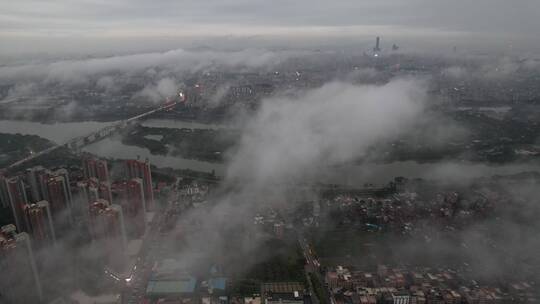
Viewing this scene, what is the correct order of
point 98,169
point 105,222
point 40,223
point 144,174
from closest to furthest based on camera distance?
point 105,222 → point 40,223 → point 144,174 → point 98,169

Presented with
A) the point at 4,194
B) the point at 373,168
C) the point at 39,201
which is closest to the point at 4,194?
the point at 4,194

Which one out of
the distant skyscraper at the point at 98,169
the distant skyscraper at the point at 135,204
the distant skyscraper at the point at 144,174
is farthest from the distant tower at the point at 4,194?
the distant skyscraper at the point at 135,204

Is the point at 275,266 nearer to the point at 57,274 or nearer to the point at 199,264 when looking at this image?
the point at 199,264

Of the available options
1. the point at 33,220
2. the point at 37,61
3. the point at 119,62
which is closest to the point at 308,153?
the point at 33,220

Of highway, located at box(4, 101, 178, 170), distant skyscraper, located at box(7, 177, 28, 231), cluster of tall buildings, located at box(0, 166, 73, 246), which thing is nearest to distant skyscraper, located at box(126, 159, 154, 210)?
cluster of tall buildings, located at box(0, 166, 73, 246)

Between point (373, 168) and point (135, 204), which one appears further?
point (373, 168)

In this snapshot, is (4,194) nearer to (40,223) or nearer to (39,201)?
(39,201)

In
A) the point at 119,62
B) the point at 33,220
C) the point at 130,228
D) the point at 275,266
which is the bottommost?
the point at 275,266
